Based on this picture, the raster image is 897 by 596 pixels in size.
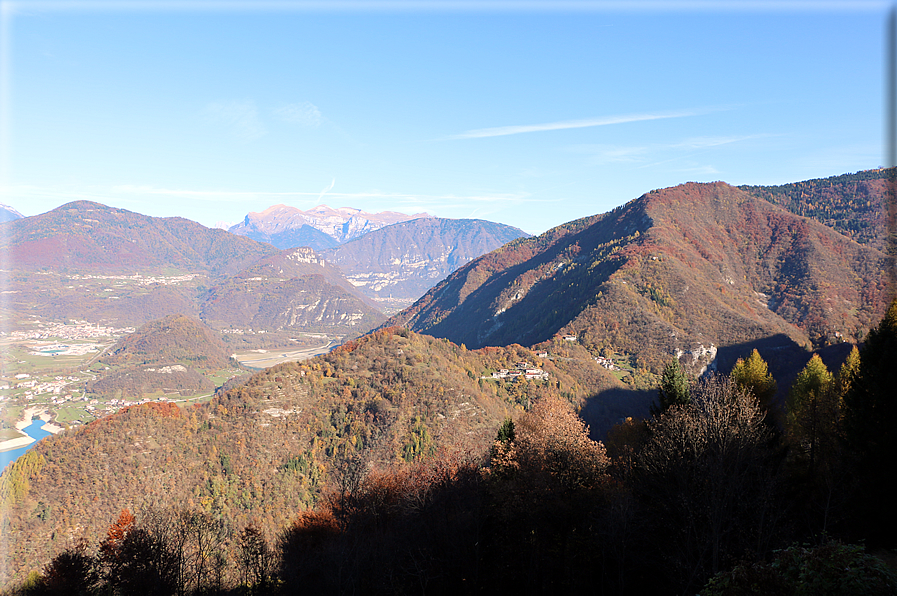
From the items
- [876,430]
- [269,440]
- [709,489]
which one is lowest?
[269,440]

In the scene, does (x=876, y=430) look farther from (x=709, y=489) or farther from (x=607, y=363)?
(x=607, y=363)

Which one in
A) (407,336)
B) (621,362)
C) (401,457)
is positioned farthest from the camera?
(621,362)

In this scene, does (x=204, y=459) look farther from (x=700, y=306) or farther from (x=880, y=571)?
(x=700, y=306)

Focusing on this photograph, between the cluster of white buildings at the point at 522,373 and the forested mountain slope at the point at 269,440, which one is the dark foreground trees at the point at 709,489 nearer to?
the forested mountain slope at the point at 269,440

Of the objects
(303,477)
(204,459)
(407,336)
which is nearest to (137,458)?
(204,459)

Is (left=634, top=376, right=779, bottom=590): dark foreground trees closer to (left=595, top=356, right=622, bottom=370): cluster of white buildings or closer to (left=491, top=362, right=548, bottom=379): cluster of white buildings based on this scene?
(left=491, top=362, right=548, bottom=379): cluster of white buildings

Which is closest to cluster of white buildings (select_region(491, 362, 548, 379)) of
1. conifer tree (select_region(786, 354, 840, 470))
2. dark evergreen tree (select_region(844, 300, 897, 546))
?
conifer tree (select_region(786, 354, 840, 470))

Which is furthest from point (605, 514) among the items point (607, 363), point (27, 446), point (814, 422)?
point (27, 446)

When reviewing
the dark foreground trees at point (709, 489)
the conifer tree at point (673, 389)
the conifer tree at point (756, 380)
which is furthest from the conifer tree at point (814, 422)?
the dark foreground trees at point (709, 489)

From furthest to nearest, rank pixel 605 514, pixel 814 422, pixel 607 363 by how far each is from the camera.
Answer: pixel 607 363, pixel 814 422, pixel 605 514
